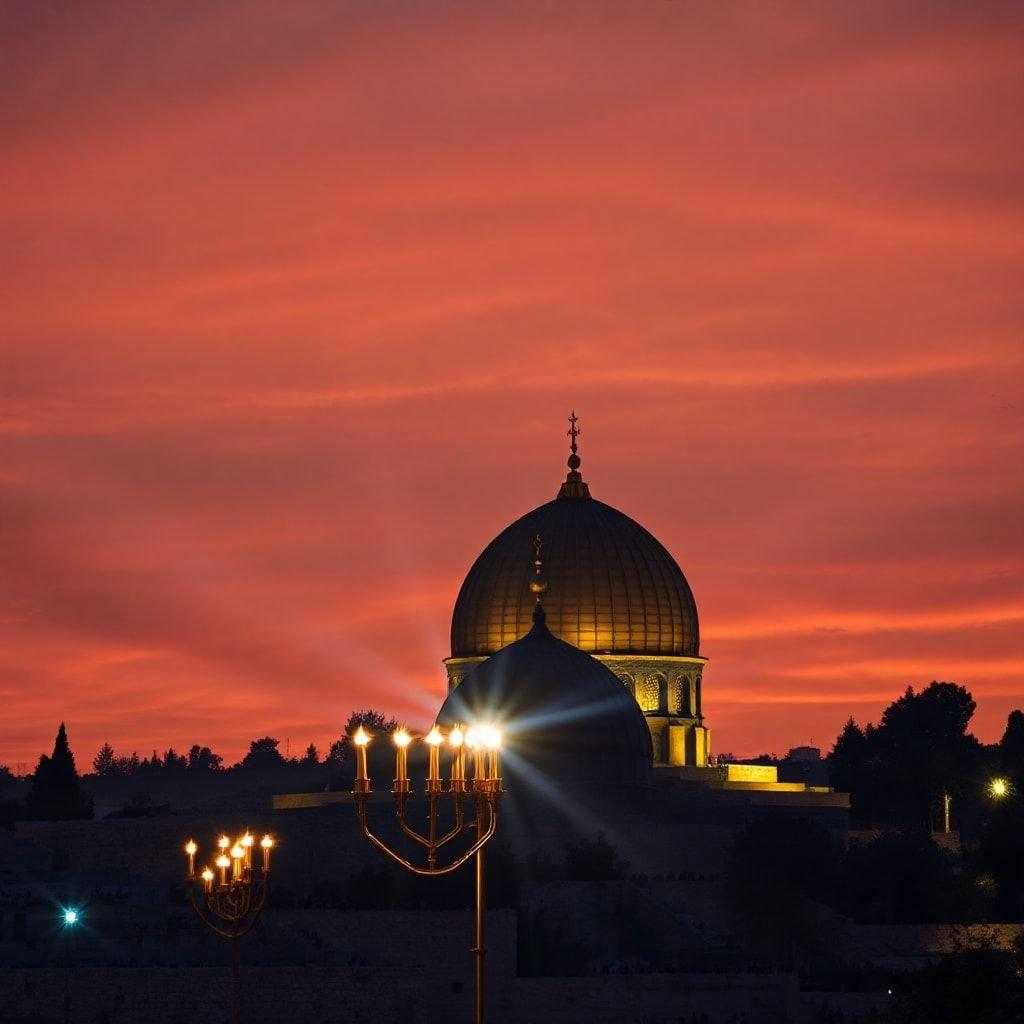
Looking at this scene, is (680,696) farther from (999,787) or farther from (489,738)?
(489,738)

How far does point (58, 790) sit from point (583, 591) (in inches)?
651

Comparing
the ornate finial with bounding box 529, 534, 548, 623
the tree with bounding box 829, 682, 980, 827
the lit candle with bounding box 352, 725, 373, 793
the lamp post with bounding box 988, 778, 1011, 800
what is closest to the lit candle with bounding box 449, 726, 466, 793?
the lit candle with bounding box 352, 725, 373, 793

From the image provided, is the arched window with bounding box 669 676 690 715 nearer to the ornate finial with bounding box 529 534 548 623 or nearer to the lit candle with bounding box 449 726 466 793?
the ornate finial with bounding box 529 534 548 623

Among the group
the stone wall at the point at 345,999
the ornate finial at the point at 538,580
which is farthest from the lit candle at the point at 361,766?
the ornate finial at the point at 538,580

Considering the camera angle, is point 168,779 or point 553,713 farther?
point 168,779

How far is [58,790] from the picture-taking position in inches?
3757

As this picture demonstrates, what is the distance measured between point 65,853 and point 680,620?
18819 millimetres

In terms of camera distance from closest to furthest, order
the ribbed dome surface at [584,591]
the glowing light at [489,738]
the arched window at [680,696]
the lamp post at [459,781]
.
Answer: the lamp post at [459,781] < the glowing light at [489,738] < the ribbed dome surface at [584,591] < the arched window at [680,696]

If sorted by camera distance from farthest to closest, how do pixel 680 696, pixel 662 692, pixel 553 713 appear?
1. pixel 680 696
2. pixel 662 692
3. pixel 553 713

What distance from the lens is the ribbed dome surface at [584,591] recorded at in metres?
90.0

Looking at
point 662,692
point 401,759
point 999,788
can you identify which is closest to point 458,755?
point 401,759

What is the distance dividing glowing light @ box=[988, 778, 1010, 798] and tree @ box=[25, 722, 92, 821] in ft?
81.4

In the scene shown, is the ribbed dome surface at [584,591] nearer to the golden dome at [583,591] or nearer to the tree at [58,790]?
the golden dome at [583,591]

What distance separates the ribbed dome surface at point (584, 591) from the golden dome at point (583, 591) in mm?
26
